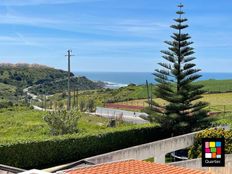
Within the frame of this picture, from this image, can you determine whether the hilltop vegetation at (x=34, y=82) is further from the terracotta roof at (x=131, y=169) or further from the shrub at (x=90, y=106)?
the terracotta roof at (x=131, y=169)

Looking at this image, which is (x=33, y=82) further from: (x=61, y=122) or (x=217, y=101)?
(x=61, y=122)

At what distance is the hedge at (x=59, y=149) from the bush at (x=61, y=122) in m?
2.19

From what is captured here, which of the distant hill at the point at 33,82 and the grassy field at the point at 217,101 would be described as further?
the distant hill at the point at 33,82

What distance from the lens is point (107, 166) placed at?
10.9 metres

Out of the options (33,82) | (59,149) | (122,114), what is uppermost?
(33,82)

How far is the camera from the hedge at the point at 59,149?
1675 centimetres

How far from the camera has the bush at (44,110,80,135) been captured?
826 inches

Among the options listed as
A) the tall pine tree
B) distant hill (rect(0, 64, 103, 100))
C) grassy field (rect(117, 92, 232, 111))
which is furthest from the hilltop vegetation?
the tall pine tree

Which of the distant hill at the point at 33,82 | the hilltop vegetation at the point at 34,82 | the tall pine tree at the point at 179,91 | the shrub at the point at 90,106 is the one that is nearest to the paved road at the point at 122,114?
the shrub at the point at 90,106

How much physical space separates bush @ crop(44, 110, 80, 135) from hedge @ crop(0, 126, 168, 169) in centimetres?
219

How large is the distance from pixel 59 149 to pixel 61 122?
316cm

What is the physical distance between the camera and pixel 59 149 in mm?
17969

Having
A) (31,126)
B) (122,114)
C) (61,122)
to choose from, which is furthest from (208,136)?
(122,114)

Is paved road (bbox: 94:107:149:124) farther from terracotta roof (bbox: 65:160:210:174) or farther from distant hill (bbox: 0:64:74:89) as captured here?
distant hill (bbox: 0:64:74:89)
